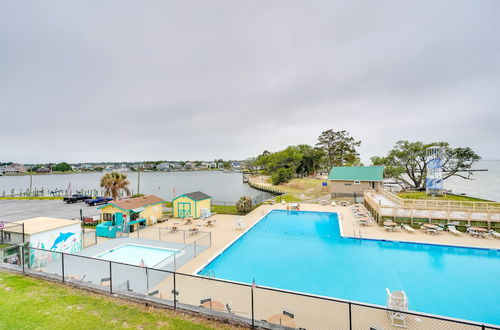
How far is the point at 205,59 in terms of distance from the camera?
20.6m

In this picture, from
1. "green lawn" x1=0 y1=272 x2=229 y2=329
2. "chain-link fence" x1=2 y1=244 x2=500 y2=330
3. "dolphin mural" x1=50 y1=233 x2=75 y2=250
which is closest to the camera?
"green lawn" x1=0 y1=272 x2=229 y2=329

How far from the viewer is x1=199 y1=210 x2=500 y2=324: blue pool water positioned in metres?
8.62

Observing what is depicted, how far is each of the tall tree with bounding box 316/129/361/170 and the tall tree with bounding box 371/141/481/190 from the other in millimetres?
20814

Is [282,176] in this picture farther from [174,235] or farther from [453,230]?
[174,235]

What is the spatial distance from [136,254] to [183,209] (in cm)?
828

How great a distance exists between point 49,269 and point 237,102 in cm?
2541

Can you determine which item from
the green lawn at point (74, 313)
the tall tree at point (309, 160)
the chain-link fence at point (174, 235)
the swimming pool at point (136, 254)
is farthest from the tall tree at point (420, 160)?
the green lawn at point (74, 313)

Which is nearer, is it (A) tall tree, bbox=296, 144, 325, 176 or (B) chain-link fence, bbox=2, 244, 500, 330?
(B) chain-link fence, bbox=2, 244, 500, 330

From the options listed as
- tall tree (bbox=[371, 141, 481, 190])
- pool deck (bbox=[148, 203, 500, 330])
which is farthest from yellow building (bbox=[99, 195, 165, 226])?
tall tree (bbox=[371, 141, 481, 190])

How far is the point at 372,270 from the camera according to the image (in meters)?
11.1

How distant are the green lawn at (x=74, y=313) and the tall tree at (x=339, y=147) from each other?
219ft

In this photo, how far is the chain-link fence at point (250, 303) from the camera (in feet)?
18.7

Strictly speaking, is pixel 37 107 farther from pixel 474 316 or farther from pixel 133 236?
pixel 474 316

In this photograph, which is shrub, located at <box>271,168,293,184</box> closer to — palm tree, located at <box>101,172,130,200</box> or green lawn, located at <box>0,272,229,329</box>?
palm tree, located at <box>101,172,130,200</box>
